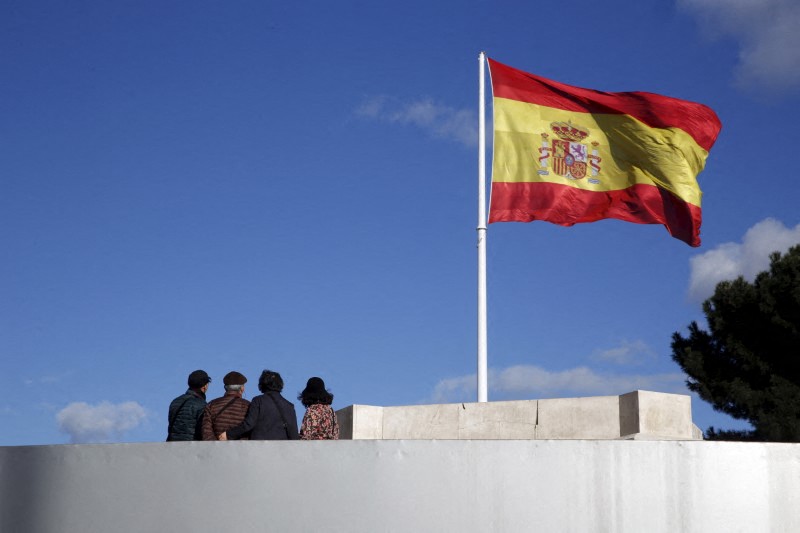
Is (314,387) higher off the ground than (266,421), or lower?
higher

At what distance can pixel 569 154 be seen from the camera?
47.4 ft

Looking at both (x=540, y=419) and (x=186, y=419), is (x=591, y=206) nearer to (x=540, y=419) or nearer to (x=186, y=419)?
(x=540, y=419)

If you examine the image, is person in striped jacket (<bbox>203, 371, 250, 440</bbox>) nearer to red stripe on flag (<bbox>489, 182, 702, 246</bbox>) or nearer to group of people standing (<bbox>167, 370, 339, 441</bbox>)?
group of people standing (<bbox>167, 370, 339, 441</bbox>)

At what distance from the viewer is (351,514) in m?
6.44

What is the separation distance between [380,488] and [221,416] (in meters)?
1.80

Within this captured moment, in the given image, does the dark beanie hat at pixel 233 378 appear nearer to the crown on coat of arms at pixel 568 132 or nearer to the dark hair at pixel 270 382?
the dark hair at pixel 270 382

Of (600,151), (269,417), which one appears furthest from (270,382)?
(600,151)

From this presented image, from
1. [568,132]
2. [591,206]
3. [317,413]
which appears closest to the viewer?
[317,413]

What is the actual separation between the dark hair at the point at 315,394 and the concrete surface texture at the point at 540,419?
3556 millimetres

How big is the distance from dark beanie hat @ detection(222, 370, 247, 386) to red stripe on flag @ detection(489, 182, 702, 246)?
6.46 meters

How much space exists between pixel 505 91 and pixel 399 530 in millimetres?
8989

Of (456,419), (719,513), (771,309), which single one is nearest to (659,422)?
(456,419)

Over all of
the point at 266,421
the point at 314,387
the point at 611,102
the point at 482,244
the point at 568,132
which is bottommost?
the point at 266,421

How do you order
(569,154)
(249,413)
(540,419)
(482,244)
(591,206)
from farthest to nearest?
(569,154) → (591,206) → (482,244) → (540,419) → (249,413)
